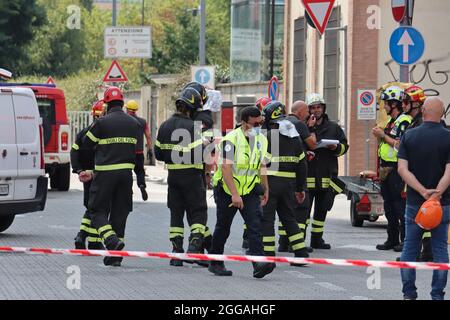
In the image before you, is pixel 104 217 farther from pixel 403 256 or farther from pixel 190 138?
pixel 403 256

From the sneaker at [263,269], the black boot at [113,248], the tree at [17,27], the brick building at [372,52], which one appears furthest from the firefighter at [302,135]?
the tree at [17,27]

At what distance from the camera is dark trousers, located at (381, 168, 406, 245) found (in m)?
15.8

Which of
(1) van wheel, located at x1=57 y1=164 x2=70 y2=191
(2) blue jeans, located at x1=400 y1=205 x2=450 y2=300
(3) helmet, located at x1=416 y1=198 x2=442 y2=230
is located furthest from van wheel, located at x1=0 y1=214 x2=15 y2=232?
(1) van wheel, located at x1=57 y1=164 x2=70 y2=191

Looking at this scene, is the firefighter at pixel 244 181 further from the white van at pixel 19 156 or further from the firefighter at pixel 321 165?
the white van at pixel 19 156

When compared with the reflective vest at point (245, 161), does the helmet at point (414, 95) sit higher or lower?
higher

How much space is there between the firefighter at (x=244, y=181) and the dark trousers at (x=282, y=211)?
39cm

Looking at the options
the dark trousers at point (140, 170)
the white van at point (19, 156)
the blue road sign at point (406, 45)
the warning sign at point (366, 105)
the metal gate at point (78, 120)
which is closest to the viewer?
the dark trousers at point (140, 170)

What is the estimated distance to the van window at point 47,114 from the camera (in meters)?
28.3

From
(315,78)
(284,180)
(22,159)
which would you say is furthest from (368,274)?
(315,78)

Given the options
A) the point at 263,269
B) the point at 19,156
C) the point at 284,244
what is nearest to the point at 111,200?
the point at 263,269

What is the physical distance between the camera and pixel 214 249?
13.4m

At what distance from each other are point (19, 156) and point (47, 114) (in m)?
11.4

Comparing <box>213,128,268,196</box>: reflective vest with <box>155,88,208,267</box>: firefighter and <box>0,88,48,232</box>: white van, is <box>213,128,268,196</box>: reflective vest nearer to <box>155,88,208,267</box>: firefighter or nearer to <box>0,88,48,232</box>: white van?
<box>155,88,208,267</box>: firefighter

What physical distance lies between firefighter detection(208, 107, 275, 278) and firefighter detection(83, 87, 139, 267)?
1.29 metres
